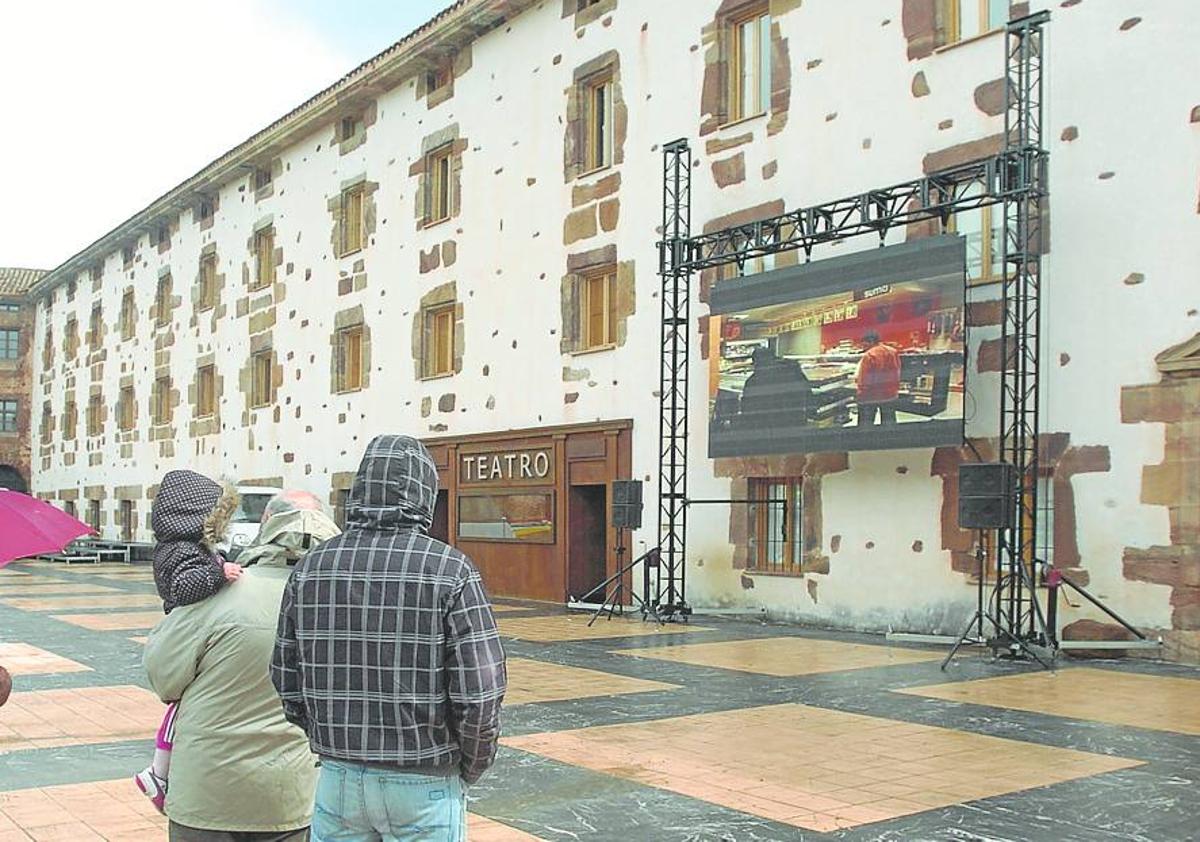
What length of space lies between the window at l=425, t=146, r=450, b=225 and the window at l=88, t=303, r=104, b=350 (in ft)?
72.4

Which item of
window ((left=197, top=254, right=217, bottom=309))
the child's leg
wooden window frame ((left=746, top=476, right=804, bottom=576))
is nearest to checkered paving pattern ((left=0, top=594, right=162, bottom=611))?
wooden window frame ((left=746, top=476, right=804, bottom=576))

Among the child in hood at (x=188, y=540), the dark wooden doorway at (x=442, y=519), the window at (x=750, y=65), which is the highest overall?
the window at (x=750, y=65)

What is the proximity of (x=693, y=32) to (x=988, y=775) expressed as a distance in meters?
12.8

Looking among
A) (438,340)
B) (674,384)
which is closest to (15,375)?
(438,340)

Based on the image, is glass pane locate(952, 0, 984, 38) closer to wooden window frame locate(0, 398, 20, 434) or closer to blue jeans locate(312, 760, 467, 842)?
blue jeans locate(312, 760, 467, 842)

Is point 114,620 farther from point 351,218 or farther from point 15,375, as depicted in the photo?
point 15,375

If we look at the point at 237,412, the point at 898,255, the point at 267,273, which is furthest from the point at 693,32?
the point at 237,412

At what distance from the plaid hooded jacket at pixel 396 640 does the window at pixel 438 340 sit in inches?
792

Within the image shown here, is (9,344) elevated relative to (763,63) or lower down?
Answer: lower down

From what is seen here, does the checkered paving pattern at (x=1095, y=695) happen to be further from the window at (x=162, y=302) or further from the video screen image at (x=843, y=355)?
the window at (x=162, y=302)

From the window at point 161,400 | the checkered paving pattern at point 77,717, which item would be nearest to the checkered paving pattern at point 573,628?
the checkered paving pattern at point 77,717

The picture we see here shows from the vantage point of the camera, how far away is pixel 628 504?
17.1 metres

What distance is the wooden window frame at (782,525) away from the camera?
1650 centimetres

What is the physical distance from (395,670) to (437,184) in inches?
846
